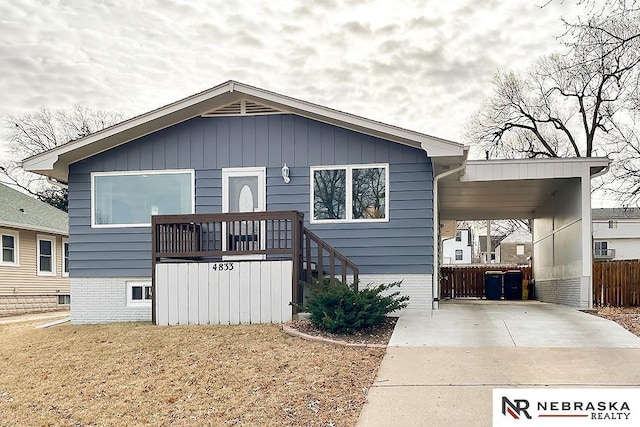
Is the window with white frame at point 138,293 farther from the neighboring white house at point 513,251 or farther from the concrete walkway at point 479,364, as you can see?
the neighboring white house at point 513,251

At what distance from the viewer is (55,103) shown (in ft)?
108

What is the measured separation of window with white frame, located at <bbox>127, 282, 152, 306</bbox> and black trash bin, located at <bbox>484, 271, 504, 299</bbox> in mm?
12926

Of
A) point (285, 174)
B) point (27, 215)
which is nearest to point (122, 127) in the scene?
point (285, 174)

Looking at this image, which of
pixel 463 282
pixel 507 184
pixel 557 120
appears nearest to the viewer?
pixel 507 184

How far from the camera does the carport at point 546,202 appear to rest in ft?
38.2

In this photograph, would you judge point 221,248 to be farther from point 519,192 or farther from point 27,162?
point 519,192

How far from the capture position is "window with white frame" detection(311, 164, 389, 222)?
11.1 metres

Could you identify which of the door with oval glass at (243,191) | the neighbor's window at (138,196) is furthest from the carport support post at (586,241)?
the neighbor's window at (138,196)

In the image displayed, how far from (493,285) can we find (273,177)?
1201 centimetres

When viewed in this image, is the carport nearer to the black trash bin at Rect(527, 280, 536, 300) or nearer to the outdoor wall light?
the black trash bin at Rect(527, 280, 536, 300)

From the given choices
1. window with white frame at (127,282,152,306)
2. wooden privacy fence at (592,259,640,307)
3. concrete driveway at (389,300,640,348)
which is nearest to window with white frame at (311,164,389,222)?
concrete driveway at (389,300,640,348)

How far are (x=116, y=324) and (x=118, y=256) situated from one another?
1.52 metres

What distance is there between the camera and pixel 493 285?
20859 millimetres

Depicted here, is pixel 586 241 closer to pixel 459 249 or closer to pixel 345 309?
pixel 345 309
